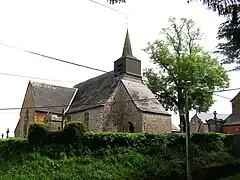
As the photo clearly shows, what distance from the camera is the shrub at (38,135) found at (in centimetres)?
1859

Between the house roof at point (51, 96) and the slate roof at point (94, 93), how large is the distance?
1015 millimetres

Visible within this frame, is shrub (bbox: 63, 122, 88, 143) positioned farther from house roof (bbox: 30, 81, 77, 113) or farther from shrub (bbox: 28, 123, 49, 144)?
house roof (bbox: 30, 81, 77, 113)

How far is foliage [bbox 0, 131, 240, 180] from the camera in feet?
54.4

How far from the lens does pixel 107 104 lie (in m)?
28.9

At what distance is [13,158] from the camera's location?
17.8 m

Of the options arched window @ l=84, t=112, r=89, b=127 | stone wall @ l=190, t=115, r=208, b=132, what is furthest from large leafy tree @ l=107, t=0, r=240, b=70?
stone wall @ l=190, t=115, r=208, b=132

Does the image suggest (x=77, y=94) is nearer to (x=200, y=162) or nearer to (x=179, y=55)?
(x=179, y=55)

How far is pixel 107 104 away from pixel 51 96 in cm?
829

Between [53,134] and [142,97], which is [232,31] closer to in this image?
[53,134]

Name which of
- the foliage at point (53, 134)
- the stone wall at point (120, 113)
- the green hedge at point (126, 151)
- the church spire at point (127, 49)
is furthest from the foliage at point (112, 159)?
the church spire at point (127, 49)

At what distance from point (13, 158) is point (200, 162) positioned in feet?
37.6

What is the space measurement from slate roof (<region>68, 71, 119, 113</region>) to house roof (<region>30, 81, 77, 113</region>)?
39.9 inches

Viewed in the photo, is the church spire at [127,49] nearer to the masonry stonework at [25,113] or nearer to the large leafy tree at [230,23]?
the masonry stonework at [25,113]

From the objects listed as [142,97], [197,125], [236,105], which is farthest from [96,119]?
[197,125]
